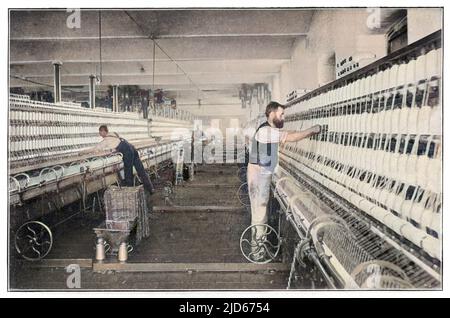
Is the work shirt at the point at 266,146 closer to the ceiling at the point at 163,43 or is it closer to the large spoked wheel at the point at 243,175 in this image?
the ceiling at the point at 163,43

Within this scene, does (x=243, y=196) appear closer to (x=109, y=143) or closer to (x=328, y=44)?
(x=109, y=143)

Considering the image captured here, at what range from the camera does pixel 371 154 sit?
7.47 ft

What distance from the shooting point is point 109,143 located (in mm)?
6383

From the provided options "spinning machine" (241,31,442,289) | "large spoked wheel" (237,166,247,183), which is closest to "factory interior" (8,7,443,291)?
"spinning machine" (241,31,442,289)

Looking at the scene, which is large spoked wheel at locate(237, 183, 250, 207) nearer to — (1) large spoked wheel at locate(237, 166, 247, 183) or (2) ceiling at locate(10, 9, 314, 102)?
(1) large spoked wheel at locate(237, 166, 247, 183)

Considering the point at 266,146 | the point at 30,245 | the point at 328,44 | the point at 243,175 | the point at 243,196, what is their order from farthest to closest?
the point at 243,175 → the point at 243,196 → the point at 328,44 → the point at 30,245 → the point at 266,146

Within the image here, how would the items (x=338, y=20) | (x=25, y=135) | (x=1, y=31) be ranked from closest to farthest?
(x=1, y=31) → (x=338, y=20) → (x=25, y=135)

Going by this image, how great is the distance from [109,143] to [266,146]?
3344mm

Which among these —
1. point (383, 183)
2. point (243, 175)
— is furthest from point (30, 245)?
point (243, 175)

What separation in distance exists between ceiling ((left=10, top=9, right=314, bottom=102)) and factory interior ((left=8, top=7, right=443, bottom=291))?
0.03 m

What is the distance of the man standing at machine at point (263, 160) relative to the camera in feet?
12.4
